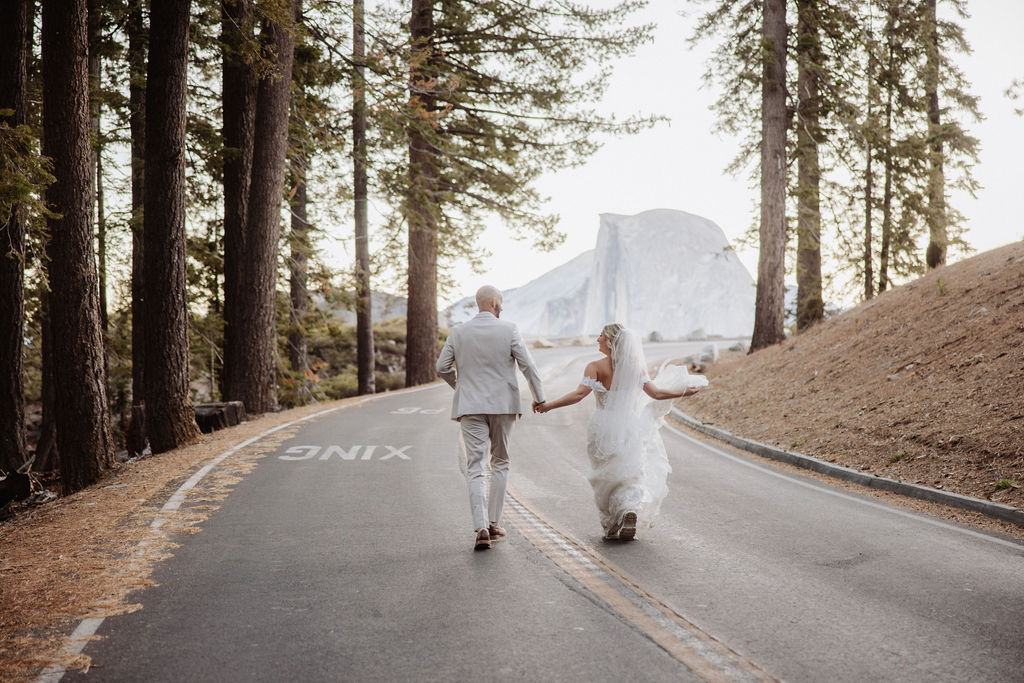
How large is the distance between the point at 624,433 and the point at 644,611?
2.26m

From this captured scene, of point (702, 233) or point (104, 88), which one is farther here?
point (702, 233)

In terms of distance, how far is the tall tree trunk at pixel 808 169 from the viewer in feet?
75.4

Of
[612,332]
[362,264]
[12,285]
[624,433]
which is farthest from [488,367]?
[362,264]

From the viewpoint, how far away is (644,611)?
515 centimetres

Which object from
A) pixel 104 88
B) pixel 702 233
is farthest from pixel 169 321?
pixel 702 233

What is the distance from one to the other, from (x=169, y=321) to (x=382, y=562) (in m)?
9.28

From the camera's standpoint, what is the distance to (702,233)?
4021 inches

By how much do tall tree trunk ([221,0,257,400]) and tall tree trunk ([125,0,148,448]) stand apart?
182 cm

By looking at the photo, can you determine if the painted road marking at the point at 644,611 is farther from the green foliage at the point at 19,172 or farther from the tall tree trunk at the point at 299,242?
the tall tree trunk at the point at 299,242

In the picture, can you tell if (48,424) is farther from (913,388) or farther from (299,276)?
(913,388)

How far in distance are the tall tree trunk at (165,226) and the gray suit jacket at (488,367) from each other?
8.75 m

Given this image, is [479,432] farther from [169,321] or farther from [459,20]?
[459,20]

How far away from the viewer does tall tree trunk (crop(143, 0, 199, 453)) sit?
1374 cm

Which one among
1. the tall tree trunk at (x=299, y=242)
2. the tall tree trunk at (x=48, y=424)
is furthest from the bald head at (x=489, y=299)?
the tall tree trunk at (x=299, y=242)
